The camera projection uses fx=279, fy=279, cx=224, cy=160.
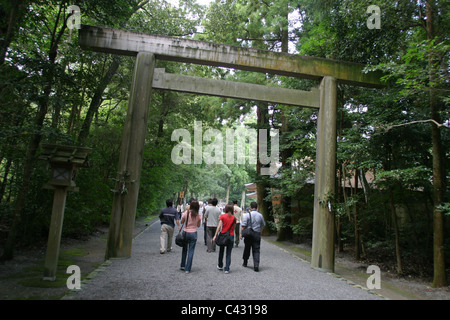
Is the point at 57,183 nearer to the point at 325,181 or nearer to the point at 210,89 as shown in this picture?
the point at 210,89


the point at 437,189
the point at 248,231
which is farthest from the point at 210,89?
the point at 437,189

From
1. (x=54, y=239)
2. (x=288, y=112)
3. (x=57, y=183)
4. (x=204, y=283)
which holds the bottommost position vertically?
(x=204, y=283)

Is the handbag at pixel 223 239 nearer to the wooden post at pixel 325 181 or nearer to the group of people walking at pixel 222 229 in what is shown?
the group of people walking at pixel 222 229

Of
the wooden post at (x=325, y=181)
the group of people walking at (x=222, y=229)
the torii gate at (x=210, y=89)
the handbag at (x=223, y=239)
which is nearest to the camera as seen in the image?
the group of people walking at (x=222, y=229)

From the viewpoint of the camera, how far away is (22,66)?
5.73 m

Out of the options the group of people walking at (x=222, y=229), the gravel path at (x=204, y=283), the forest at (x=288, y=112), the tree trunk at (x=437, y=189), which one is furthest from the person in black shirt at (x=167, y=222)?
the tree trunk at (x=437, y=189)

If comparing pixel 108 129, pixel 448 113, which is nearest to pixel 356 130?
pixel 448 113

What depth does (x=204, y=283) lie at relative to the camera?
5.01m

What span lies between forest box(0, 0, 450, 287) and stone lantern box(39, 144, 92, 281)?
1.82 ft

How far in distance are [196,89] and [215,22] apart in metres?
7.49

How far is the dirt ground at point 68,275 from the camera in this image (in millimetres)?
4331

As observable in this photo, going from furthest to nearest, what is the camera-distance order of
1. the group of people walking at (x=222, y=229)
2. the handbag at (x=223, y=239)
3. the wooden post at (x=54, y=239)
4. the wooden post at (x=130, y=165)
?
the wooden post at (x=130, y=165) → the handbag at (x=223, y=239) → the group of people walking at (x=222, y=229) → the wooden post at (x=54, y=239)

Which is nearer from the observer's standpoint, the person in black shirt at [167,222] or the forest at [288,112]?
the forest at [288,112]

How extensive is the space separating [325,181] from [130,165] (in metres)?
4.87
